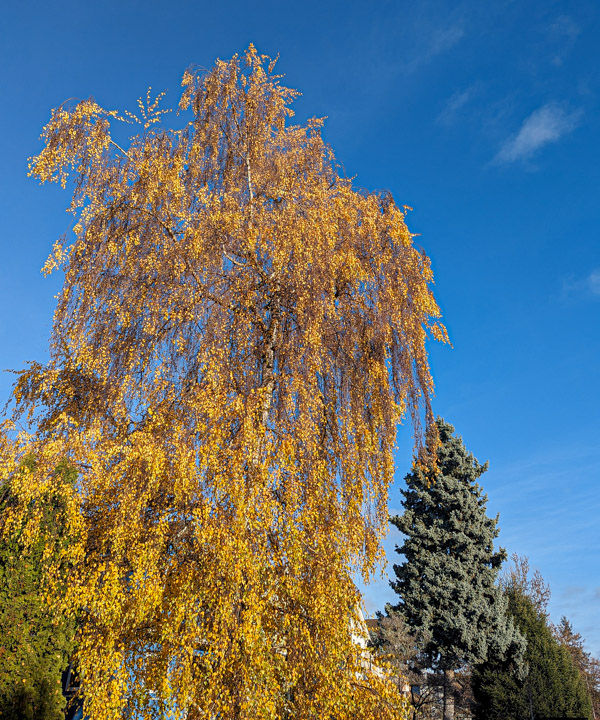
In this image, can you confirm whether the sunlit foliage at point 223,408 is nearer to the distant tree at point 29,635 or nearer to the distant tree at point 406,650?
the distant tree at point 29,635

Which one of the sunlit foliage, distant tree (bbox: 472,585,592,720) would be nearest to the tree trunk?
distant tree (bbox: 472,585,592,720)

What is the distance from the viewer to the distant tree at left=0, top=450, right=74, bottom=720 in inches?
257

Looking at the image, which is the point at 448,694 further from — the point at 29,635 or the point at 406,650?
the point at 29,635

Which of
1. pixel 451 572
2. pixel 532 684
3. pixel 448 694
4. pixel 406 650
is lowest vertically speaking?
pixel 448 694

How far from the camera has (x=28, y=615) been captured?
6898mm

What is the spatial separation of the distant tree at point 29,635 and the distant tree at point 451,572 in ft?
41.7

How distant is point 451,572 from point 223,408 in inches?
674

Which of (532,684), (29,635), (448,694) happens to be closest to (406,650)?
(448,694)

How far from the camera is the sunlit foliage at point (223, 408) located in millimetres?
5148

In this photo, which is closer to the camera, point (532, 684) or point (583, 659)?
point (532, 684)

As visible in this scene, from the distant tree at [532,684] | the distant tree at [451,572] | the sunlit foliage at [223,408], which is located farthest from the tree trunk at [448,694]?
the sunlit foliage at [223,408]

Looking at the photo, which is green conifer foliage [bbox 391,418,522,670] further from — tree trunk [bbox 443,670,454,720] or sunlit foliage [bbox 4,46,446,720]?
sunlit foliage [bbox 4,46,446,720]

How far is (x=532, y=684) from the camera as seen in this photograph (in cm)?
1845

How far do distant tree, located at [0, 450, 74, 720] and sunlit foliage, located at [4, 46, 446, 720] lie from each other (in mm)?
1118
